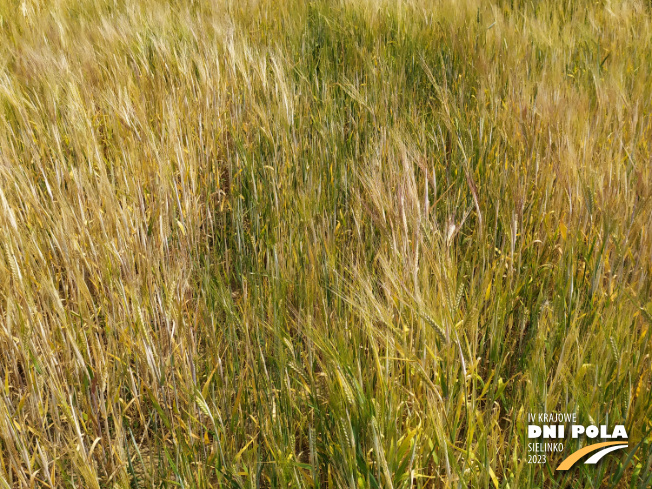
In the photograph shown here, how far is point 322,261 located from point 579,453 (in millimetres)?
651

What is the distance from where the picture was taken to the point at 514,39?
221 centimetres

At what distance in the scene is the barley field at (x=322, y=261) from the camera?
0.90 metres

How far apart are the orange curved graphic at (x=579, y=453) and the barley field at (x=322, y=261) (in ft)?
0.09

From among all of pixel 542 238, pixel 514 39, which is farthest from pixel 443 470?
pixel 514 39

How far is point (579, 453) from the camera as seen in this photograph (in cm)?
88

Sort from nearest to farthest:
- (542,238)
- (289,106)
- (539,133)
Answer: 1. (542,238)
2. (539,133)
3. (289,106)

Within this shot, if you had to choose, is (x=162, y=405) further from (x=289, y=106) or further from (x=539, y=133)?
(x=539, y=133)

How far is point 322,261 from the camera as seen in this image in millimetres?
1253

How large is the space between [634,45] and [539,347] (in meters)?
1.89

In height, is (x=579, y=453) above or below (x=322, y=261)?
below

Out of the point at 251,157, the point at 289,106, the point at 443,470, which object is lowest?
the point at 443,470

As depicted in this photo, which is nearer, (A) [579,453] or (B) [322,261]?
(A) [579,453]

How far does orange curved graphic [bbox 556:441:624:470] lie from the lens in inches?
34.4

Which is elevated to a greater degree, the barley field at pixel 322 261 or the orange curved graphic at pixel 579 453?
the barley field at pixel 322 261
